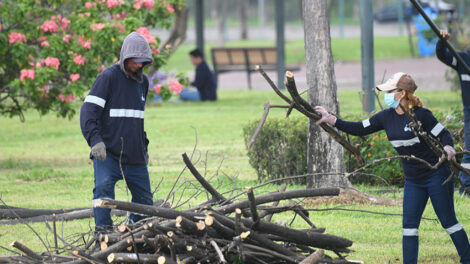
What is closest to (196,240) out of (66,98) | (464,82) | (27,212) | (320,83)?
(27,212)

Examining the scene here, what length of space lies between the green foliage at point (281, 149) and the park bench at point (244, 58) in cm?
1406

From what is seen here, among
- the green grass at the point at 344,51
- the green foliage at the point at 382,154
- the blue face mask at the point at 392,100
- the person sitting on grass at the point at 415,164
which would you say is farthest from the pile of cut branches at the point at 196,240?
the green grass at the point at 344,51

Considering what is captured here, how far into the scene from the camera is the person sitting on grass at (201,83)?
67.0 feet

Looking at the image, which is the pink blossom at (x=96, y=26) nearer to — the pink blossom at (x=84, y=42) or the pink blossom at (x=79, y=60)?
the pink blossom at (x=84, y=42)

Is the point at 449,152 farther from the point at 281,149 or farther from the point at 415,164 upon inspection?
the point at 281,149

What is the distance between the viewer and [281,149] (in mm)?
10031

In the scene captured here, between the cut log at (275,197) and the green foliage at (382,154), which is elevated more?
the cut log at (275,197)

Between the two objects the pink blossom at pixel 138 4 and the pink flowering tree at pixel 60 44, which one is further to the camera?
the pink blossom at pixel 138 4

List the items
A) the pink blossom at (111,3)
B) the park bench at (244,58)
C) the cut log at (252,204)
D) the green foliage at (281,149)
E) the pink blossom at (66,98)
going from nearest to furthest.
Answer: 1. the cut log at (252,204)
2. the green foliage at (281,149)
3. the pink blossom at (111,3)
4. the pink blossom at (66,98)
5. the park bench at (244,58)

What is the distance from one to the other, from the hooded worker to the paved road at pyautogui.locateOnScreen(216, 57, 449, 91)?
15810 mm

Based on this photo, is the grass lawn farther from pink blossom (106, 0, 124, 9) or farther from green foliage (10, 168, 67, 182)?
pink blossom (106, 0, 124, 9)

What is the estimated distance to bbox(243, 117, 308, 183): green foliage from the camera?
9.95m

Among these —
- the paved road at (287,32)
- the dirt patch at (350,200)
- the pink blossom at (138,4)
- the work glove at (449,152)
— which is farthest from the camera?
the paved road at (287,32)

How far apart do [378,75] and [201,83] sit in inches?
269
